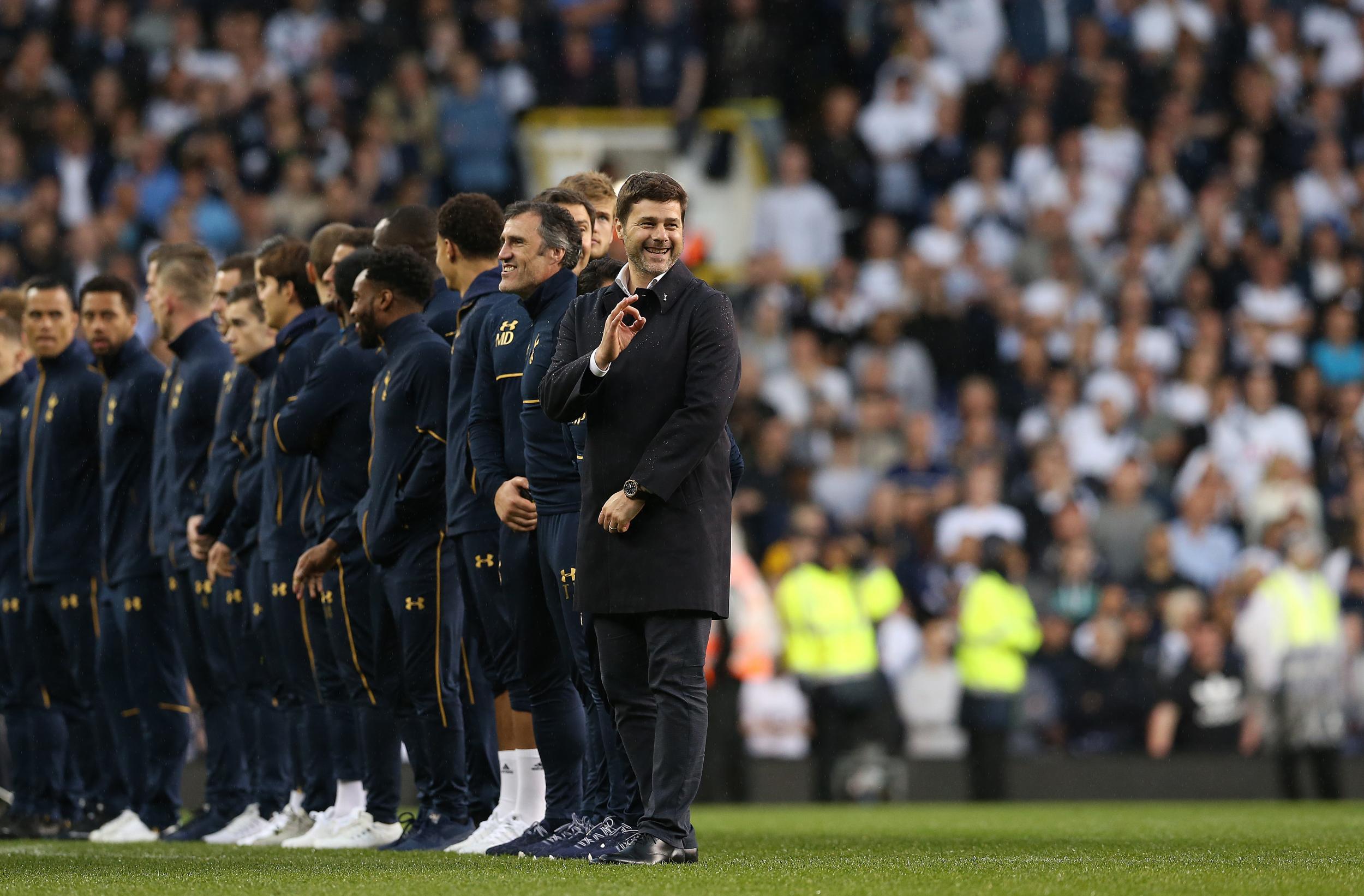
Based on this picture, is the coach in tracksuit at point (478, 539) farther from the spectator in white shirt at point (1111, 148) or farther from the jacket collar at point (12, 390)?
the spectator in white shirt at point (1111, 148)

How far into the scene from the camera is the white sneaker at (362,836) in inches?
334

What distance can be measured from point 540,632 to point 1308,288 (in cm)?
1304

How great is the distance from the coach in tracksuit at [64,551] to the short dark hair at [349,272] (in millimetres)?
2178

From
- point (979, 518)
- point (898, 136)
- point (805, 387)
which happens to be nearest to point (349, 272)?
point (979, 518)

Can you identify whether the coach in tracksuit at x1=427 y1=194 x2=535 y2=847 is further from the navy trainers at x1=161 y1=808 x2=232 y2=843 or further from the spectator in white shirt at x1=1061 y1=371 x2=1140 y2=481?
the spectator in white shirt at x1=1061 y1=371 x2=1140 y2=481

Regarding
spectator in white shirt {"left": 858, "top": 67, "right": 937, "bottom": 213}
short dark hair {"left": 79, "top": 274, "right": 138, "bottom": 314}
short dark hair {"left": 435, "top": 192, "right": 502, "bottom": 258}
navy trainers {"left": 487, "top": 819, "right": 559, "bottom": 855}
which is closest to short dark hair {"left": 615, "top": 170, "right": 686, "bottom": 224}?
short dark hair {"left": 435, "top": 192, "right": 502, "bottom": 258}

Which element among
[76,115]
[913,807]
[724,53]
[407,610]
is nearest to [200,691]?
[407,610]

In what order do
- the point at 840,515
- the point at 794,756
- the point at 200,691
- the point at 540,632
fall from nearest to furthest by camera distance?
the point at 540,632 → the point at 200,691 → the point at 794,756 → the point at 840,515

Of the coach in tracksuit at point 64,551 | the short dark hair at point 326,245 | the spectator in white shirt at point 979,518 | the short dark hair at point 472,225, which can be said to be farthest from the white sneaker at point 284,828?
the spectator in white shirt at point 979,518

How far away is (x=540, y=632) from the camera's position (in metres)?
7.60

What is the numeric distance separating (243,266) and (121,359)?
0.73m

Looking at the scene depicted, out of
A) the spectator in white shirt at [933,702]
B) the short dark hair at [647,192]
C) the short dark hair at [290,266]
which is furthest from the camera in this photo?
the spectator in white shirt at [933,702]

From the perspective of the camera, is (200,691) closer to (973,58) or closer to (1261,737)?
(1261,737)

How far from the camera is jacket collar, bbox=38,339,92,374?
10.4 metres
